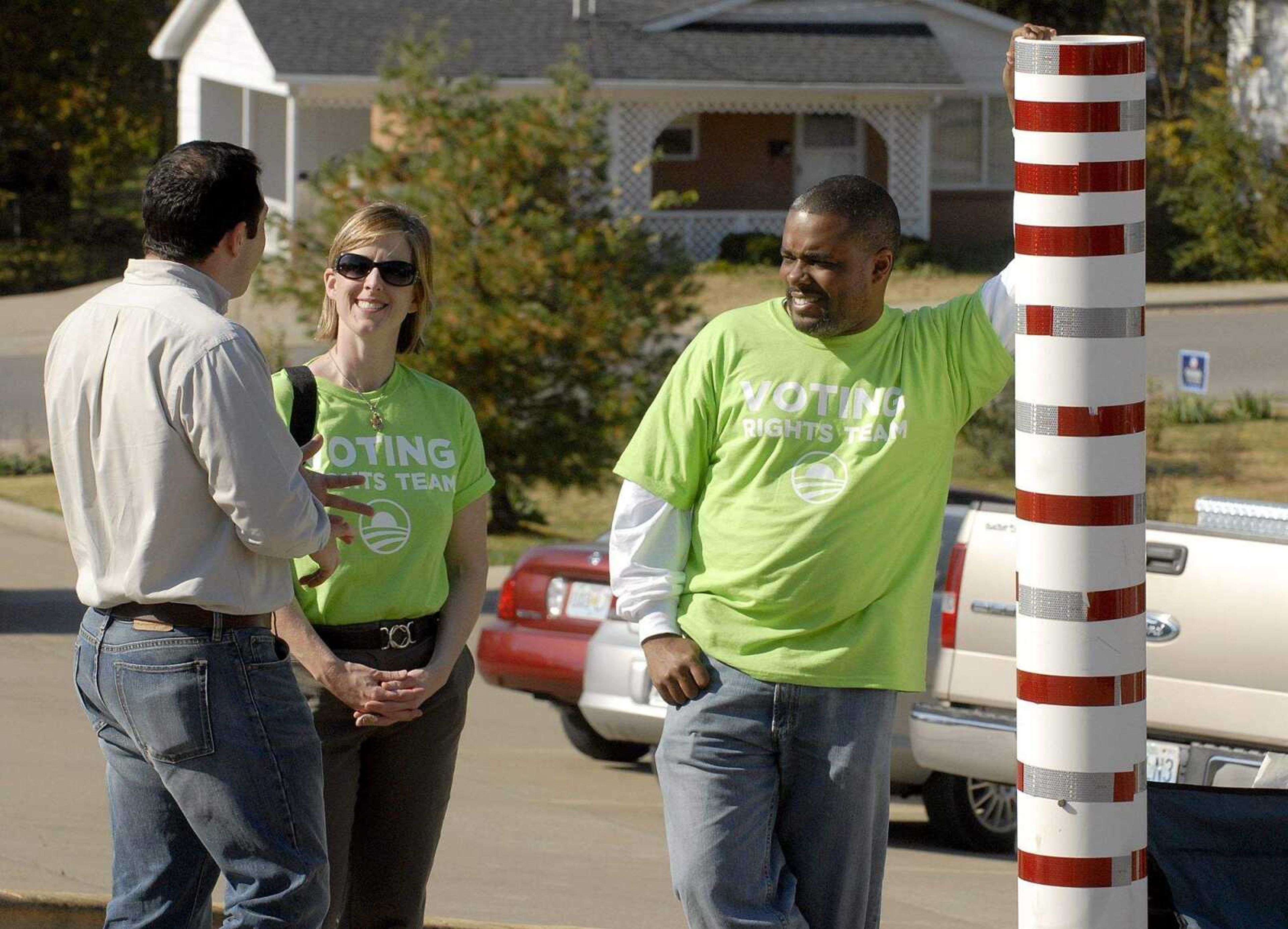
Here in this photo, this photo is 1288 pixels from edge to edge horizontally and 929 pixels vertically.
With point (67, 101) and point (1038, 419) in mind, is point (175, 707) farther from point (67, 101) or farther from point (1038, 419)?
point (67, 101)

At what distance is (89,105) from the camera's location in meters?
37.5

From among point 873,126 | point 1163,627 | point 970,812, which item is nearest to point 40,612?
point 970,812

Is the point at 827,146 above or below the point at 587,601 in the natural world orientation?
above

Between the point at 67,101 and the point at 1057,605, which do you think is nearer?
the point at 1057,605

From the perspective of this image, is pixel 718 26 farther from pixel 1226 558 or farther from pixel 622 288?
pixel 1226 558

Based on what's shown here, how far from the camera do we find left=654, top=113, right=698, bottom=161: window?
37.4m

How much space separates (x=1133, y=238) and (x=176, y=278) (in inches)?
68.1

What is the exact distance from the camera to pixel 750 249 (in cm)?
3278

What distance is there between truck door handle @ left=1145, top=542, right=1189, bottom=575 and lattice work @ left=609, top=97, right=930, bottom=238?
94.3 ft

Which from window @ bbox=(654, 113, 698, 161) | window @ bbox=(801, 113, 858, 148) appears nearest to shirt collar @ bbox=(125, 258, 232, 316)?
window @ bbox=(654, 113, 698, 161)

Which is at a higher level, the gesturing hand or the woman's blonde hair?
the woman's blonde hair

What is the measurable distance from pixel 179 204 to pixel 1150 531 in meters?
4.12

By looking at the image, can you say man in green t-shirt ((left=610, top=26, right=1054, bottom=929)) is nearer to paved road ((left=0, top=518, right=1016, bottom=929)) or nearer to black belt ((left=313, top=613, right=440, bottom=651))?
black belt ((left=313, top=613, right=440, bottom=651))

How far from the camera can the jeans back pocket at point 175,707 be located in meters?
3.31
